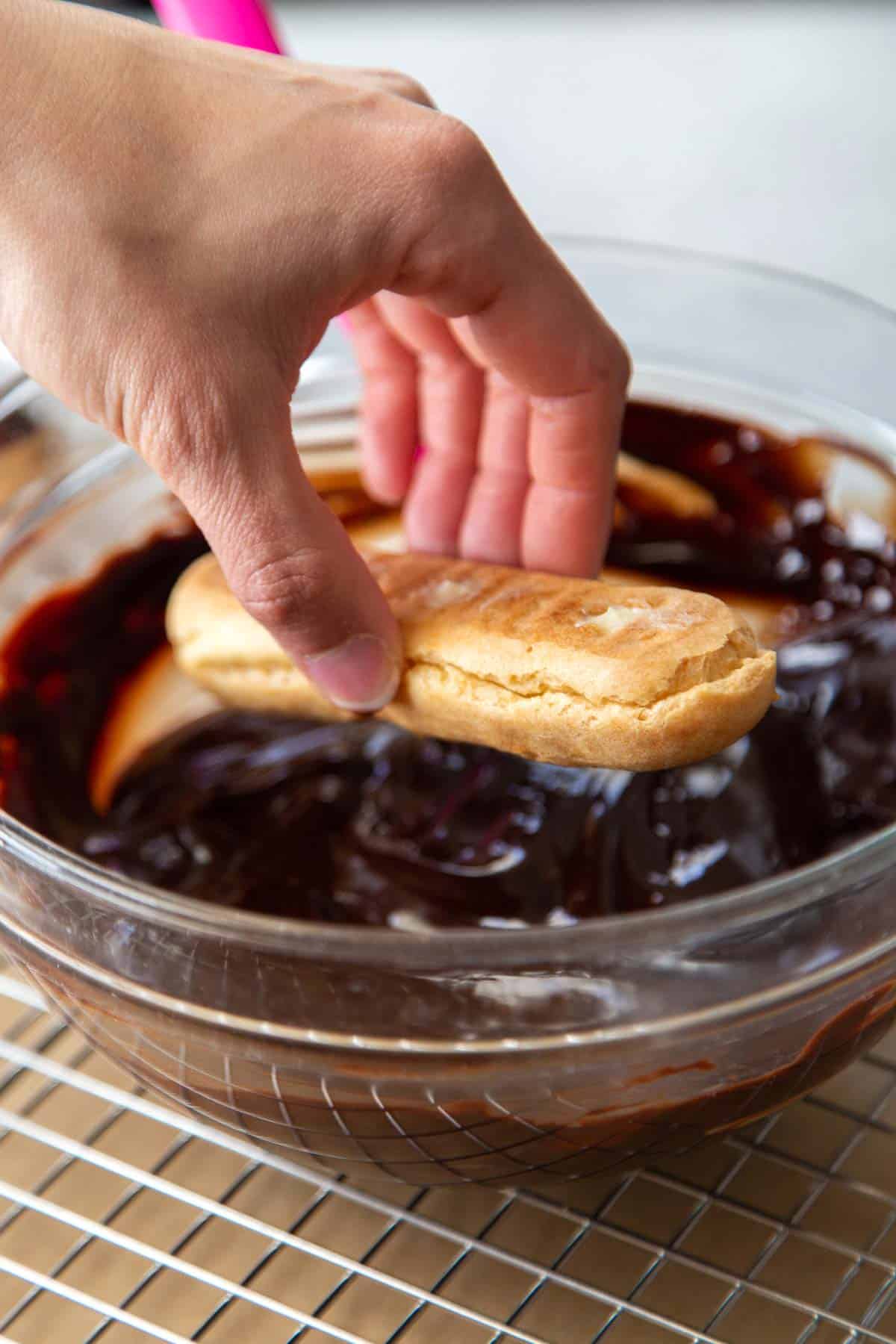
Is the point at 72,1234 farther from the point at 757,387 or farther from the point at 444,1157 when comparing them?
the point at 757,387

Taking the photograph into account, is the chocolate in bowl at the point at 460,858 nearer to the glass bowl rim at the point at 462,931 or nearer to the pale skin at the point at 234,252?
the glass bowl rim at the point at 462,931

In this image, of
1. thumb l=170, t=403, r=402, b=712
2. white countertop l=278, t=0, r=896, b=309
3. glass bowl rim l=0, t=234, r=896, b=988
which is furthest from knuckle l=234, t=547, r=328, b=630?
white countertop l=278, t=0, r=896, b=309

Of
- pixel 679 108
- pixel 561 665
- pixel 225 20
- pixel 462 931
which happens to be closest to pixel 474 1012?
pixel 462 931

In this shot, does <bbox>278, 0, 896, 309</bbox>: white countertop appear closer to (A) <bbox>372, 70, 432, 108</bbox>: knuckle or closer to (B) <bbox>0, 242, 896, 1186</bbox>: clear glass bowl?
(A) <bbox>372, 70, 432, 108</bbox>: knuckle

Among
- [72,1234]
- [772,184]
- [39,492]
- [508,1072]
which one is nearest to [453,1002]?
[508,1072]

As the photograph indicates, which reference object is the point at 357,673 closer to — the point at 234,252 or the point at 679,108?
the point at 234,252

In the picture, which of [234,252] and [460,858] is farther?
[460,858]
